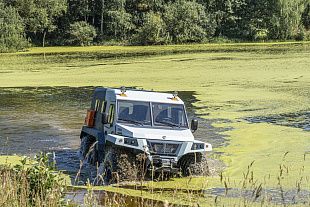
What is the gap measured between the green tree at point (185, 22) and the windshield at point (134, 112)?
228 feet

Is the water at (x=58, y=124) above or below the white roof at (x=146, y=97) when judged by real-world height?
below

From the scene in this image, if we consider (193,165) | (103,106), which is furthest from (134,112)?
(193,165)

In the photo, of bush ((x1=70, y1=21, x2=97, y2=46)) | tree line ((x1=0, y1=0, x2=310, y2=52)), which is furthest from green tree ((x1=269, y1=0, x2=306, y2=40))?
bush ((x1=70, y1=21, x2=97, y2=46))

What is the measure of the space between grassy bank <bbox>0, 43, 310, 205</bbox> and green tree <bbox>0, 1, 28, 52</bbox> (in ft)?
65.6

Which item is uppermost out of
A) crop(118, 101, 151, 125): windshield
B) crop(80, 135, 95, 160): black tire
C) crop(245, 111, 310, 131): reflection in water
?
crop(118, 101, 151, 125): windshield

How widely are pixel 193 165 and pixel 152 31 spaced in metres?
68.9

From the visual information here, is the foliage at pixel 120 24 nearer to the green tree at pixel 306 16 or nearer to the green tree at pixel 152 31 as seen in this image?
the green tree at pixel 152 31

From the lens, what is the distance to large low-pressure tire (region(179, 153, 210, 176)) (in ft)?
44.7

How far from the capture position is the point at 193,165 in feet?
45.4

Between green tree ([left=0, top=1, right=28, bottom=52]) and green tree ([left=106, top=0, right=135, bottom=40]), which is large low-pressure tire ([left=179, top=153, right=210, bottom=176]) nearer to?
green tree ([left=0, top=1, right=28, bottom=52])

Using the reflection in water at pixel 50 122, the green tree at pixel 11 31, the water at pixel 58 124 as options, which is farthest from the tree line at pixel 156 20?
the water at pixel 58 124

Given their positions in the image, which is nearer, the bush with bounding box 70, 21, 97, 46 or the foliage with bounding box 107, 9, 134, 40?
the bush with bounding box 70, 21, 97, 46

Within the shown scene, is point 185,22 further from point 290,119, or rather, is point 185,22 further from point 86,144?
point 86,144

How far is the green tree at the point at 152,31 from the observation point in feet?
268
